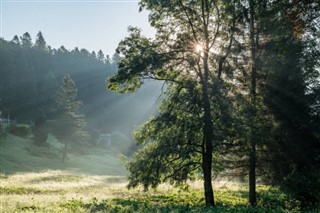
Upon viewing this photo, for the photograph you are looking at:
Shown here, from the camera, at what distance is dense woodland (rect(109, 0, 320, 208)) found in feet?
54.5

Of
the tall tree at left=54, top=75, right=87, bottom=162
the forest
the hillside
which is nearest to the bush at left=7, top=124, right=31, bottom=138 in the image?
the hillside

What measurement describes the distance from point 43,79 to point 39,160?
234 ft

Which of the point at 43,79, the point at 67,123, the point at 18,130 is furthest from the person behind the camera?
the point at 43,79

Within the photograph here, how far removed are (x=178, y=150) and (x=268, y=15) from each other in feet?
24.5

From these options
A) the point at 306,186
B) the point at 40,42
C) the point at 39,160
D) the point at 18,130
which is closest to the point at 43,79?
the point at 40,42

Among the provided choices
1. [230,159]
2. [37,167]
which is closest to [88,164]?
[37,167]

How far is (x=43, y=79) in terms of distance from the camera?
123 meters

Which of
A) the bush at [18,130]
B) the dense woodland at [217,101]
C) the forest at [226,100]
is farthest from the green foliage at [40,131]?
the dense woodland at [217,101]

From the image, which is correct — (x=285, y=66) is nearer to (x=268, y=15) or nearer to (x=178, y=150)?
(x=268, y=15)

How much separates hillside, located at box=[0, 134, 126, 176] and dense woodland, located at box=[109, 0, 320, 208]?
28.1m

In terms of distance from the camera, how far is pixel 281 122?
18.2m

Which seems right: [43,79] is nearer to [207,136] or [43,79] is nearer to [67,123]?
[67,123]

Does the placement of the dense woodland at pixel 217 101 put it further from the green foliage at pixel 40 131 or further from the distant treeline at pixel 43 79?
the distant treeline at pixel 43 79

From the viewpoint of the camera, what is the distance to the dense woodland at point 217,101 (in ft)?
54.5
